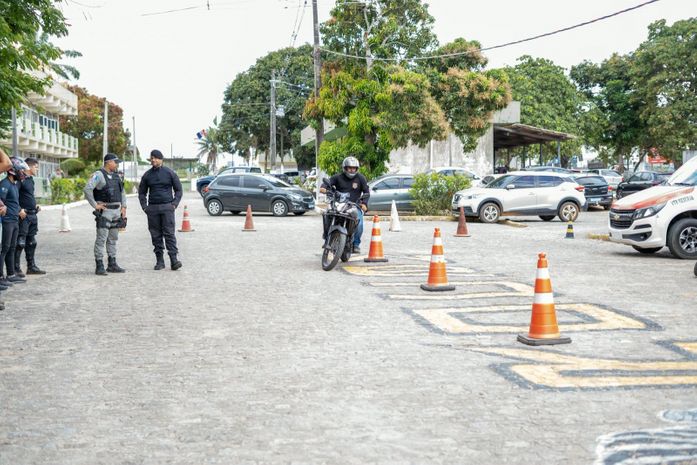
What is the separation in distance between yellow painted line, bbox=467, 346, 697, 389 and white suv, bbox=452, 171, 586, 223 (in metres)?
21.1

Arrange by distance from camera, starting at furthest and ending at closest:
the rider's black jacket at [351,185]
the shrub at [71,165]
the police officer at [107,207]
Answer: the shrub at [71,165] → the rider's black jacket at [351,185] → the police officer at [107,207]

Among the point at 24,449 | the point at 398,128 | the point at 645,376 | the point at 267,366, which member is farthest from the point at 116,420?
the point at 398,128

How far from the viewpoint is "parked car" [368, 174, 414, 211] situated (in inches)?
1224

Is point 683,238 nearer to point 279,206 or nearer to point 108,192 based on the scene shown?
point 108,192

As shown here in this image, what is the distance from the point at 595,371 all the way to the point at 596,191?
1238 inches

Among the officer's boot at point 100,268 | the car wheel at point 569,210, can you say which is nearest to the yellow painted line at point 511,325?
the officer's boot at point 100,268

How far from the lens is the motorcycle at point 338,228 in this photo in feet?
45.2

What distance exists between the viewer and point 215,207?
107ft

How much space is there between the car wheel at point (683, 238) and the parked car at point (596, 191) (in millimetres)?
21272

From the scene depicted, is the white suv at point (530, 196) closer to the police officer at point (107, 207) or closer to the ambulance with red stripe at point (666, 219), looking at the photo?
the ambulance with red stripe at point (666, 219)

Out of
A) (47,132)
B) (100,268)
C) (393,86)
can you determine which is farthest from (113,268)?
(47,132)

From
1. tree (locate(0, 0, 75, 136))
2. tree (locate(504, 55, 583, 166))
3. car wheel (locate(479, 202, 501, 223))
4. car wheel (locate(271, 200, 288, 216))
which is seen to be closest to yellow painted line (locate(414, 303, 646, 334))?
tree (locate(0, 0, 75, 136))

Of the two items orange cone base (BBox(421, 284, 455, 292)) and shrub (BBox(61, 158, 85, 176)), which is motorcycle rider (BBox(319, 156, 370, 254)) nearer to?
orange cone base (BBox(421, 284, 455, 292))

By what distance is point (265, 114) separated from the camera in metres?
77.7
